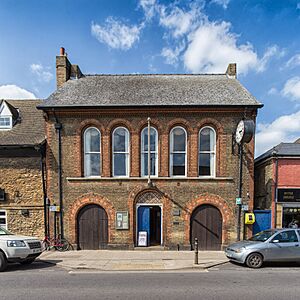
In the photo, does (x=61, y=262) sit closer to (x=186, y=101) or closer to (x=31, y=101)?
(x=186, y=101)

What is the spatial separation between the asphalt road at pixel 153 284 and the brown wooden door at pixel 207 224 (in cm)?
280

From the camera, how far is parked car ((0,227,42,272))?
8.29 m

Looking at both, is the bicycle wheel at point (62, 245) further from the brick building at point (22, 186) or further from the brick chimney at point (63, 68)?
the brick chimney at point (63, 68)

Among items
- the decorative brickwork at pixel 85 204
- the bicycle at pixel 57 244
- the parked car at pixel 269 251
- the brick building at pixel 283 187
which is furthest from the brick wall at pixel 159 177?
the parked car at pixel 269 251

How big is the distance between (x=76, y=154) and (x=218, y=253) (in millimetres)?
8466

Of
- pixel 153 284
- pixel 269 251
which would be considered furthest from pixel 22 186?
pixel 269 251

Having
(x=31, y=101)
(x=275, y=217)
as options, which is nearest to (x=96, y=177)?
(x=31, y=101)

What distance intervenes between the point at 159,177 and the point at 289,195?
6.69 meters

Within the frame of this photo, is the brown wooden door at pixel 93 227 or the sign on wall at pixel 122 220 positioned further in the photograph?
the brown wooden door at pixel 93 227

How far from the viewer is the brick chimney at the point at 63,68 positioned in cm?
1322

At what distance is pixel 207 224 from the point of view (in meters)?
11.6

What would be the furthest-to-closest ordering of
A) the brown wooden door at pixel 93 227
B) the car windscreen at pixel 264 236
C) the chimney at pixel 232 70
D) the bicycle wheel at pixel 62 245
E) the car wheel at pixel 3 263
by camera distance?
1. the chimney at pixel 232 70
2. the brown wooden door at pixel 93 227
3. the bicycle wheel at pixel 62 245
4. the car windscreen at pixel 264 236
5. the car wheel at pixel 3 263

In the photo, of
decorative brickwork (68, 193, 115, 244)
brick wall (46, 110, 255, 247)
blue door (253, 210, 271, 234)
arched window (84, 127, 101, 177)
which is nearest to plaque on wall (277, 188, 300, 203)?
blue door (253, 210, 271, 234)

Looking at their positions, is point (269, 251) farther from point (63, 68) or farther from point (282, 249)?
point (63, 68)
